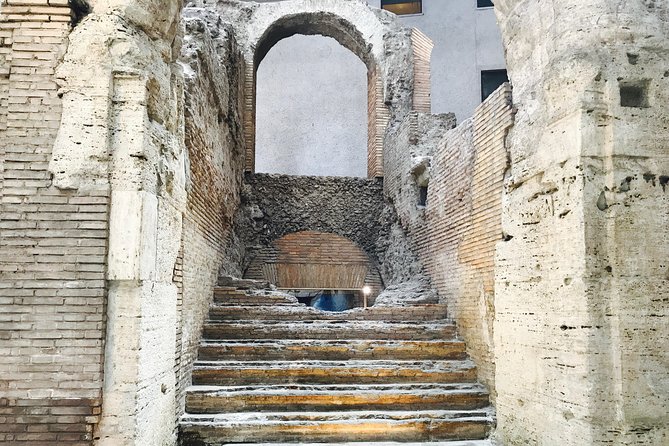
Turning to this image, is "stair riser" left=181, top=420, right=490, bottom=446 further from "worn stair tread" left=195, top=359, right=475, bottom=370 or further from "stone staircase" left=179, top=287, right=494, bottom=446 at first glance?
"worn stair tread" left=195, top=359, right=475, bottom=370

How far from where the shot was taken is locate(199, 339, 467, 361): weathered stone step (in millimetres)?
5785

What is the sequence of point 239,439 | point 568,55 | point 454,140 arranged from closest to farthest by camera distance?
point 568,55
point 239,439
point 454,140

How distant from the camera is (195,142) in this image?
5359mm

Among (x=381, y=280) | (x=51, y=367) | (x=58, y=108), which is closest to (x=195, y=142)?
(x=58, y=108)

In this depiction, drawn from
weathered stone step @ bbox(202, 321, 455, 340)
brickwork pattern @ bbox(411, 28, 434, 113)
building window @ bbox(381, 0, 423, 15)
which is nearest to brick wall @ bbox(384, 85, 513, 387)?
weathered stone step @ bbox(202, 321, 455, 340)

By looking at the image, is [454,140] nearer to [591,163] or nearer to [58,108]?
[591,163]

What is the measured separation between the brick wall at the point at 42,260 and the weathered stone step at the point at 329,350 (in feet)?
7.84

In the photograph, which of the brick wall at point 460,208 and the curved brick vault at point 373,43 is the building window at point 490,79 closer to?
the curved brick vault at point 373,43

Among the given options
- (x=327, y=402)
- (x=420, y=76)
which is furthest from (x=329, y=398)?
(x=420, y=76)

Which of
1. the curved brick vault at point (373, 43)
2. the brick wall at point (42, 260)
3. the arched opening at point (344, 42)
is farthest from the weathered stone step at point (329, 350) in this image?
the curved brick vault at point (373, 43)

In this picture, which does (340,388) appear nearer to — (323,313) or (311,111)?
(323,313)

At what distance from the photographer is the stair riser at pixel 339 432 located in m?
4.80

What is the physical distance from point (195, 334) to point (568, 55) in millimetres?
4193

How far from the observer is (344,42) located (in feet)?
37.7
